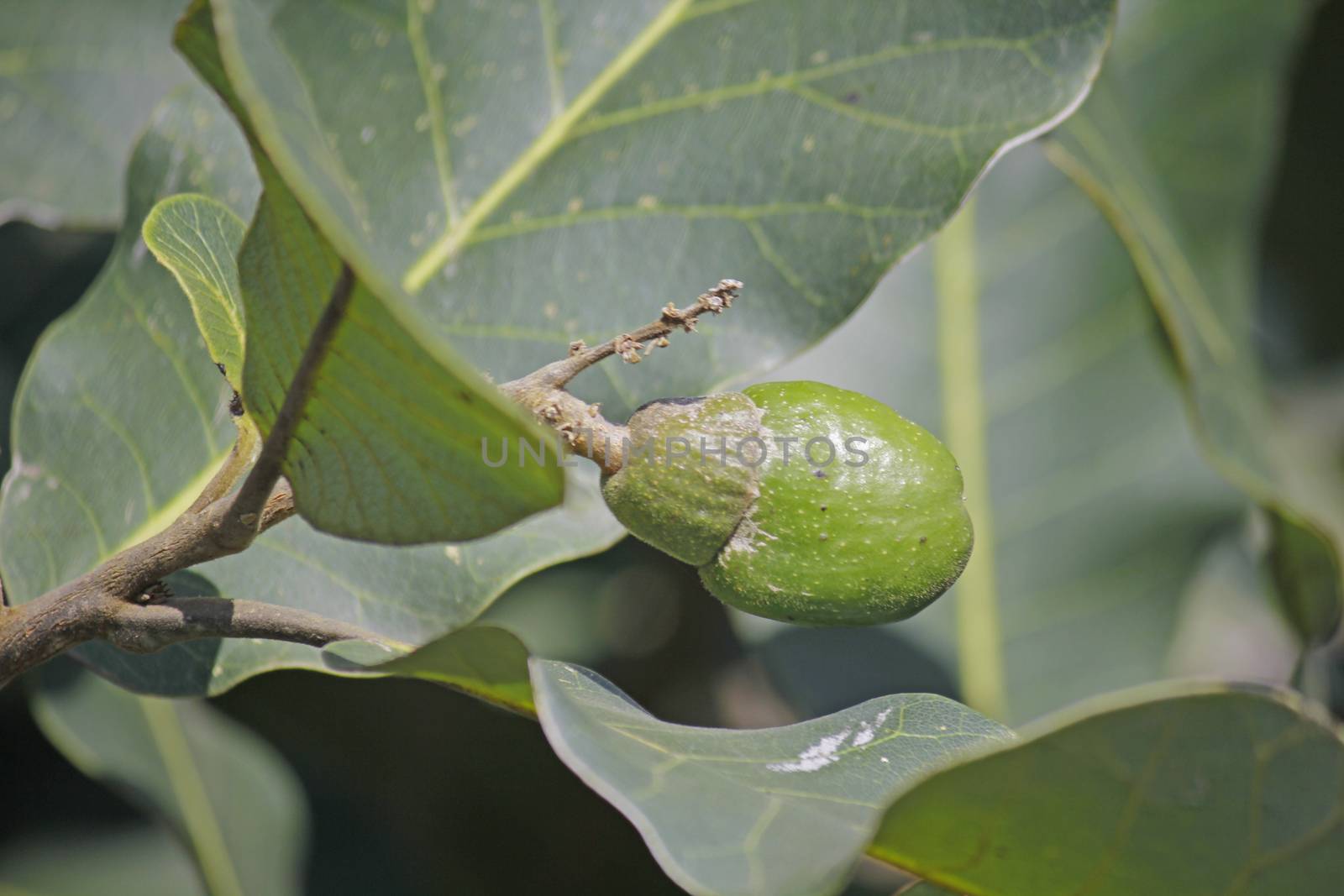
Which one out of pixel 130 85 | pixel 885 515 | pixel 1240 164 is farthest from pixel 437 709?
pixel 1240 164

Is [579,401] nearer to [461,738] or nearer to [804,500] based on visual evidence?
[804,500]

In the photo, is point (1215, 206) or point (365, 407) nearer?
point (365, 407)

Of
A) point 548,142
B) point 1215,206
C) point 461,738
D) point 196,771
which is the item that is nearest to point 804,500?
point 548,142

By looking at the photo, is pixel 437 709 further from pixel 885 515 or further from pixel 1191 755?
pixel 1191 755

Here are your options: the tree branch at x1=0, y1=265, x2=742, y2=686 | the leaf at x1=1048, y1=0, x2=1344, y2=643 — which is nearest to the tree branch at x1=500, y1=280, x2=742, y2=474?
the tree branch at x1=0, y1=265, x2=742, y2=686

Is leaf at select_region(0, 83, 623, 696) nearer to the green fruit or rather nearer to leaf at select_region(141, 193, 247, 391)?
the green fruit

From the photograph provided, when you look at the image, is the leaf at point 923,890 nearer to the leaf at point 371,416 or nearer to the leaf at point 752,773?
the leaf at point 752,773
